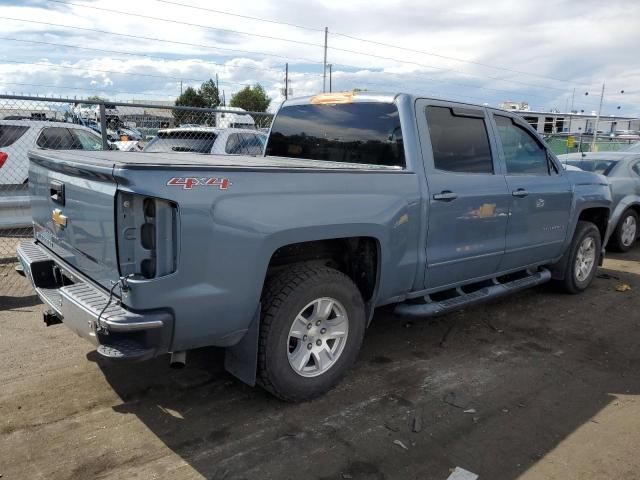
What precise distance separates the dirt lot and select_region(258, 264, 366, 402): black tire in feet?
0.52

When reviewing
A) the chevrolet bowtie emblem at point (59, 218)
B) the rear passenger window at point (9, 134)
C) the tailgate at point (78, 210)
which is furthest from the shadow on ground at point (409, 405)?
the rear passenger window at point (9, 134)

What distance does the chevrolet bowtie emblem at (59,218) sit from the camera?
136 inches

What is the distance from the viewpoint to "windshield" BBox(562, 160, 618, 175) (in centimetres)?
901

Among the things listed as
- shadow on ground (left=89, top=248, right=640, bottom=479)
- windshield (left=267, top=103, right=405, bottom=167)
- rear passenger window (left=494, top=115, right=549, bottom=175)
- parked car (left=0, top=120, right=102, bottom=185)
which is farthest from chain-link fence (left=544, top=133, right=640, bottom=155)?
windshield (left=267, top=103, right=405, bottom=167)

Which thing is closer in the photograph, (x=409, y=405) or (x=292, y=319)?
(x=292, y=319)

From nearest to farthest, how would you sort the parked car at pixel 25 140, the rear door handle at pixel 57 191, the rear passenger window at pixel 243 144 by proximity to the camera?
the rear door handle at pixel 57 191 < the parked car at pixel 25 140 < the rear passenger window at pixel 243 144

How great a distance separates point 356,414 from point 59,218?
2.27 metres

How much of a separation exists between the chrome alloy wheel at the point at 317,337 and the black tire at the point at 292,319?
1.2 inches

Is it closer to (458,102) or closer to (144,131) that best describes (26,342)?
(458,102)

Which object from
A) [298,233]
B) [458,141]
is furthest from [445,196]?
[298,233]

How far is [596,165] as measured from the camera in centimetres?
926

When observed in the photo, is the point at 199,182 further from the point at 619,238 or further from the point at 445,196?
the point at 619,238

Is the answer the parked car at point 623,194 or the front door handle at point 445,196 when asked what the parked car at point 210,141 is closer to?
the parked car at point 623,194

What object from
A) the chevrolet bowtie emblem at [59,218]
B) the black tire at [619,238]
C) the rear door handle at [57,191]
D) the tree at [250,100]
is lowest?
the black tire at [619,238]
